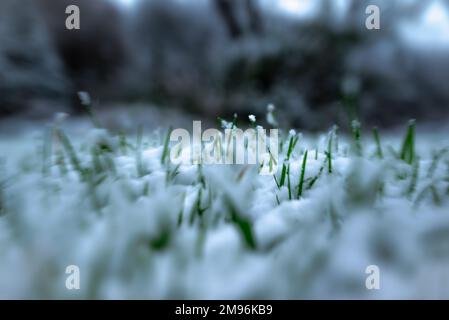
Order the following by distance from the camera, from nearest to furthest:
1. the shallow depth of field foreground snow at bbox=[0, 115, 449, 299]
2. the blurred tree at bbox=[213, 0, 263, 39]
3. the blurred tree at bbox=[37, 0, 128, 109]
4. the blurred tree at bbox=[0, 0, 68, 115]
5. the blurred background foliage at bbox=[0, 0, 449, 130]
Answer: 1. the shallow depth of field foreground snow at bbox=[0, 115, 449, 299]
2. the blurred tree at bbox=[0, 0, 68, 115]
3. the blurred background foliage at bbox=[0, 0, 449, 130]
4. the blurred tree at bbox=[37, 0, 128, 109]
5. the blurred tree at bbox=[213, 0, 263, 39]

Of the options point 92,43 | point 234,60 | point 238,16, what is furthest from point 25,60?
point 238,16

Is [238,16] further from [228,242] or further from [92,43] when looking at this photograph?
[228,242]

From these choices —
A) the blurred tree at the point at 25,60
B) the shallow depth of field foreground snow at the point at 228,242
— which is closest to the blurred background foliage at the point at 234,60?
the blurred tree at the point at 25,60

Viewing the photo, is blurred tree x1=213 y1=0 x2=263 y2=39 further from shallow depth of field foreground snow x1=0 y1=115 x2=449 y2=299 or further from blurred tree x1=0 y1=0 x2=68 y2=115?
shallow depth of field foreground snow x1=0 y1=115 x2=449 y2=299

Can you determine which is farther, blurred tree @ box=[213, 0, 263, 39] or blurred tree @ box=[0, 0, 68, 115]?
blurred tree @ box=[213, 0, 263, 39]

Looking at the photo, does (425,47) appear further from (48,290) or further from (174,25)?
(48,290)

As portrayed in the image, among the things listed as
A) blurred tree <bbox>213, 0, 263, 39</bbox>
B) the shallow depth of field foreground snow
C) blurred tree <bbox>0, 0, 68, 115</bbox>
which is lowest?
the shallow depth of field foreground snow

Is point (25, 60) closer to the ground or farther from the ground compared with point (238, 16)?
closer to the ground

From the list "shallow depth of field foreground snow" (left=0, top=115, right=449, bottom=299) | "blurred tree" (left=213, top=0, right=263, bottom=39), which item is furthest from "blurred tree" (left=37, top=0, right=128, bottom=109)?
"shallow depth of field foreground snow" (left=0, top=115, right=449, bottom=299)

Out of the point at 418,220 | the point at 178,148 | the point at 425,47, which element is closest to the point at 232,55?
the point at 425,47
